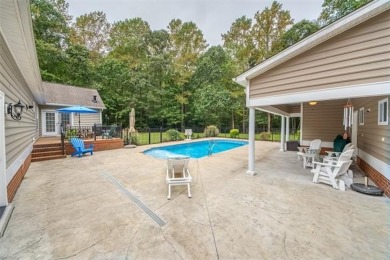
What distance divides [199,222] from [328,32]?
15.9 ft

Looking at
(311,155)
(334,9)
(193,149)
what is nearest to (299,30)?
(334,9)

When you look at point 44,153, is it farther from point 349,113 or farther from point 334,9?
point 334,9

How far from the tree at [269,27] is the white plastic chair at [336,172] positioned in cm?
1855

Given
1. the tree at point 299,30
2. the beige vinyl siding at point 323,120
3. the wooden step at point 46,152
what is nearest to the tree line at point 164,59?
the tree at point 299,30

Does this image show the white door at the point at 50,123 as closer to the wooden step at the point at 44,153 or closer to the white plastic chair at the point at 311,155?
the wooden step at the point at 44,153

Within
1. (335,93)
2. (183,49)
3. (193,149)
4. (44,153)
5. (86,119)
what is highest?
(183,49)

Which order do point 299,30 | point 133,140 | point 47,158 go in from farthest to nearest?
point 299,30 → point 133,140 → point 47,158

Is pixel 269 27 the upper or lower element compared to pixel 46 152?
upper

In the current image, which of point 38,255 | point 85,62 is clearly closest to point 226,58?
point 85,62

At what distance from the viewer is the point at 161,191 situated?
14.1 feet

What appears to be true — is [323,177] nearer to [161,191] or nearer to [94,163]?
[161,191]

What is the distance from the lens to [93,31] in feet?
83.5

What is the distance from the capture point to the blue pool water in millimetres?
11119

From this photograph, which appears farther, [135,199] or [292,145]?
[292,145]
